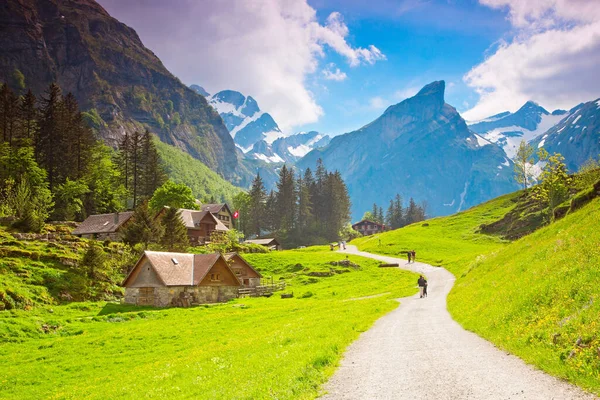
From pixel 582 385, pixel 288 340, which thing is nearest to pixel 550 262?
pixel 582 385

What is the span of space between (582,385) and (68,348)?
3186cm

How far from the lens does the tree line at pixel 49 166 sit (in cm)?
7025

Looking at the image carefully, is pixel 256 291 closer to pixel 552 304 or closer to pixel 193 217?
pixel 193 217

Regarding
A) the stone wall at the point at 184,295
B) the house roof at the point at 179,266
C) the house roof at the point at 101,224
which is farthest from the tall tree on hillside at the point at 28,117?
the stone wall at the point at 184,295

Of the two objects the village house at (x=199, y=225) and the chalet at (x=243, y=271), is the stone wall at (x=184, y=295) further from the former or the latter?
the village house at (x=199, y=225)

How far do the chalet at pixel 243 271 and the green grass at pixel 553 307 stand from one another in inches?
1717

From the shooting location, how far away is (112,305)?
1994 inches

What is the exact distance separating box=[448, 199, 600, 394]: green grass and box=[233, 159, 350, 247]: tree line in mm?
119073

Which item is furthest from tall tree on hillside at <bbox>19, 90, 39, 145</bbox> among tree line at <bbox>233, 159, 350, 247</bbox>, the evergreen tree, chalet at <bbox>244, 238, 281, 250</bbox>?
tree line at <bbox>233, 159, 350, 247</bbox>

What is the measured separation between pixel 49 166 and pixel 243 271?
5143 centimetres

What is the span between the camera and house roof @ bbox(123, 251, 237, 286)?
2163 inches

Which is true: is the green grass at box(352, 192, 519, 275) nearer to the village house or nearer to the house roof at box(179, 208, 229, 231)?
the village house

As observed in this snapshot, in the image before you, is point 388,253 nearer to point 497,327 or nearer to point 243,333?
point 243,333

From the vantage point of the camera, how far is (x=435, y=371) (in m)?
12.6
